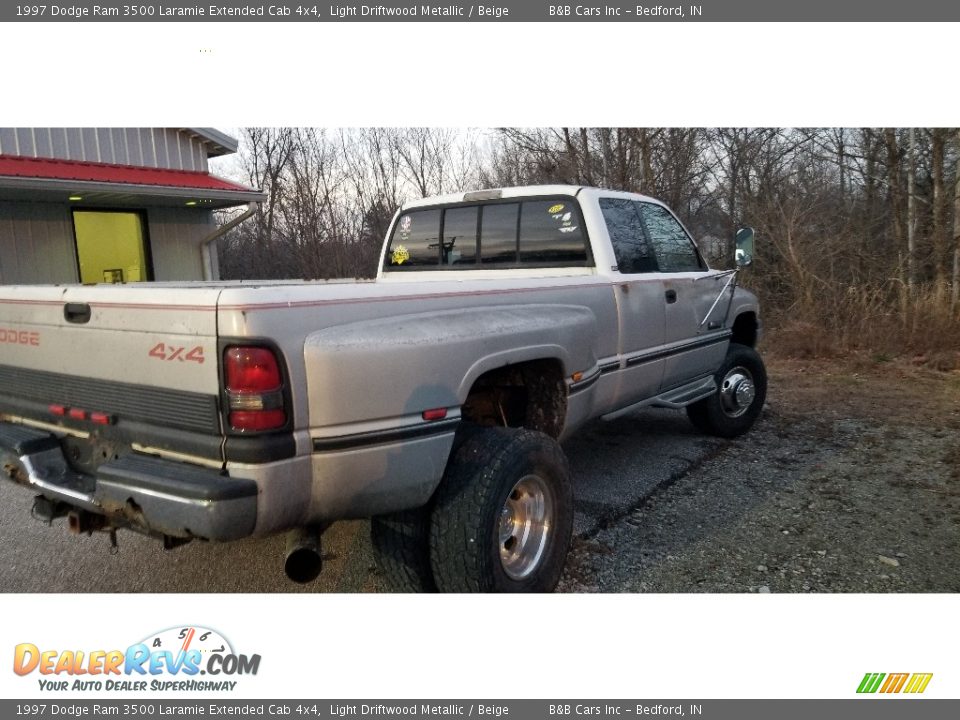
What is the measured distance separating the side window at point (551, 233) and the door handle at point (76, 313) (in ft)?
8.69

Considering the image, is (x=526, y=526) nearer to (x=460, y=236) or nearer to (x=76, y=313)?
(x=76, y=313)

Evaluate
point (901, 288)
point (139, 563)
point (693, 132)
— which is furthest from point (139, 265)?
point (901, 288)

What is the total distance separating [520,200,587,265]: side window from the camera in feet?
13.9

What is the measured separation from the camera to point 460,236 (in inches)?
185

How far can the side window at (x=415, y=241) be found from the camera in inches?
191

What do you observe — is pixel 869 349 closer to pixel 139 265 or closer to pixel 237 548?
pixel 237 548

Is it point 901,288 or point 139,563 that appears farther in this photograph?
point 901,288

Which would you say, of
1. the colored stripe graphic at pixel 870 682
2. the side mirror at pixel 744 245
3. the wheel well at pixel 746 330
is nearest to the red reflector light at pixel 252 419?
the colored stripe graphic at pixel 870 682

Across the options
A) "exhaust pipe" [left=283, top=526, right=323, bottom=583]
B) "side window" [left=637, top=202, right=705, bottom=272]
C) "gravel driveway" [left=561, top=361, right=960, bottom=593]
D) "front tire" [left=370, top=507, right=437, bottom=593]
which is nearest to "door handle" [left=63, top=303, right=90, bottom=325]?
"exhaust pipe" [left=283, top=526, right=323, bottom=583]

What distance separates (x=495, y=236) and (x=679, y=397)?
71.9 inches

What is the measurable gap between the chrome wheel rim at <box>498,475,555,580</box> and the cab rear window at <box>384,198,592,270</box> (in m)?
1.68

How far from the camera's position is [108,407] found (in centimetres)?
259

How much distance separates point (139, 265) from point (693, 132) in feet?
35.7

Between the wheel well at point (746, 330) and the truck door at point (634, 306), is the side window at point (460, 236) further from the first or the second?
the wheel well at point (746, 330)
